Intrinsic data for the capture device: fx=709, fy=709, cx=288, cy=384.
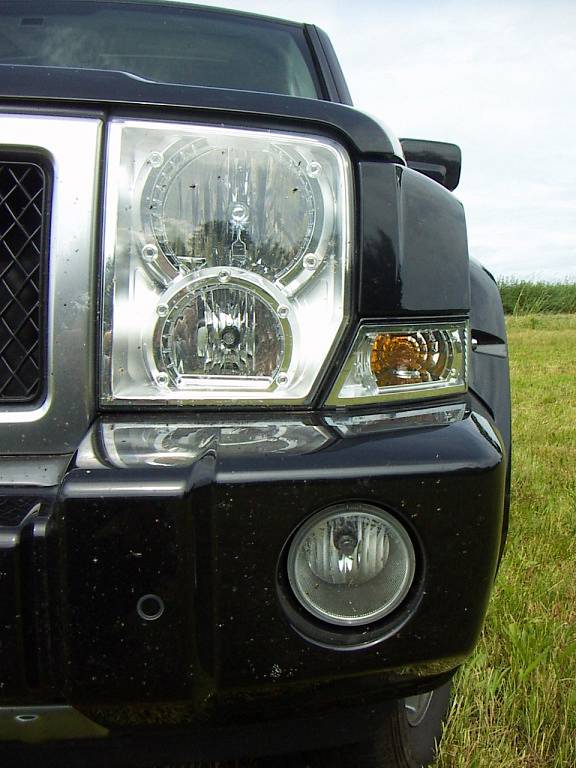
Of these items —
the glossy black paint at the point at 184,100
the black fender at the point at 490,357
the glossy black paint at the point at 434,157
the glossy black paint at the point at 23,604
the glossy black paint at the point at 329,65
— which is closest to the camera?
the glossy black paint at the point at 23,604

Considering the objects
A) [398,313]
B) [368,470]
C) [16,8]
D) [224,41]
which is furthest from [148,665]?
[16,8]

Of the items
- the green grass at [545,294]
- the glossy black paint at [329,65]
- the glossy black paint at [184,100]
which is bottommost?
the green grass at [545,294]

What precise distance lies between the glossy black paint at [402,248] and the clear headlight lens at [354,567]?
0.30 m

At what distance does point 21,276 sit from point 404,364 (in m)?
0.56

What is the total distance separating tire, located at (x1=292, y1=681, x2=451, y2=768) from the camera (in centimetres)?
127

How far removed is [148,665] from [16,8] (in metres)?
2.01

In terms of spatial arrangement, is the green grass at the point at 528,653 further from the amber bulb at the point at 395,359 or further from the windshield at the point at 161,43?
the windshield at the point at 161,43

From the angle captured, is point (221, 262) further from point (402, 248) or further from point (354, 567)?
point (354, 567)

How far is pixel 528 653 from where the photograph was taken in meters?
1.62

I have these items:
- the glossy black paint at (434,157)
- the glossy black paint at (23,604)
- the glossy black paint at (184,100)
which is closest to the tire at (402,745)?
the glossy black paint at (23,604)

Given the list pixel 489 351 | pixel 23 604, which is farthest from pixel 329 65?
pixel 23 604

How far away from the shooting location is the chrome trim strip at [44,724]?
866 millimetres

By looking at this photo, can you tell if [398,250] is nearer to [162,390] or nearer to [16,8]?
[162,390]

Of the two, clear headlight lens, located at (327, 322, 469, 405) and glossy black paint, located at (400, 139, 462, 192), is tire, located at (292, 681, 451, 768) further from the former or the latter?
glossy black paint, located at (400, 139, 462, 192)
